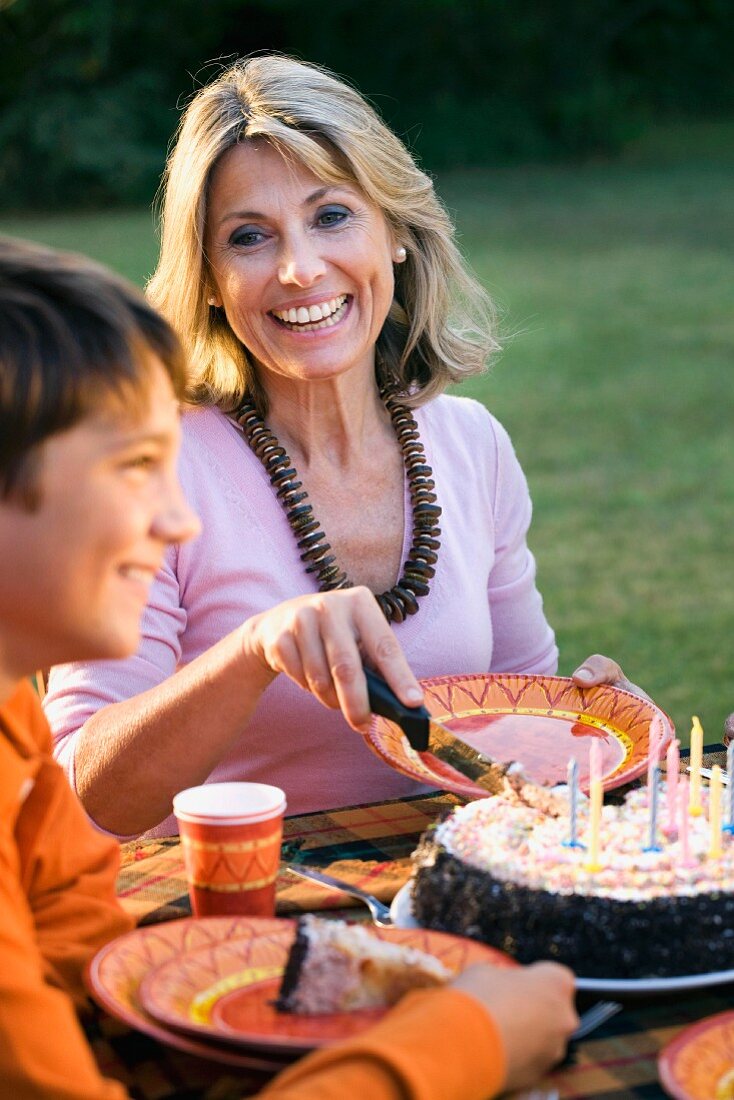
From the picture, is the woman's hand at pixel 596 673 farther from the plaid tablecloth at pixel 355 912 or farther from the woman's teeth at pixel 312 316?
the woman's teeth at pixel 312 316

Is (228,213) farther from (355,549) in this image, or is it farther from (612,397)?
(612,397)

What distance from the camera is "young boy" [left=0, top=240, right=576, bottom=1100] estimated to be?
1.08 m

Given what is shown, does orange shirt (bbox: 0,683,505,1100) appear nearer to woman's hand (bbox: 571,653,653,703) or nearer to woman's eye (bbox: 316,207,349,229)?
woman's hand (bbox: 571,653,653,703)

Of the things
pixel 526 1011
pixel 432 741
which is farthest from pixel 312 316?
pixel 526 1011

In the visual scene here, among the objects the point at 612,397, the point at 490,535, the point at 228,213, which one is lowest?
the point at 612,397

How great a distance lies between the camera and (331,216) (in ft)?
7.99

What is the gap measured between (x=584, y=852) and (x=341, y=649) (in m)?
0.34

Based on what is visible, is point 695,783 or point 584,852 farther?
point 695,783

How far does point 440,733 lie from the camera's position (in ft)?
5.72

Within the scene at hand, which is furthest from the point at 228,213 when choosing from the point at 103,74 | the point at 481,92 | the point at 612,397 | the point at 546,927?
the point at 481,92

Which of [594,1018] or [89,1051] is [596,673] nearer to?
[594,1018]

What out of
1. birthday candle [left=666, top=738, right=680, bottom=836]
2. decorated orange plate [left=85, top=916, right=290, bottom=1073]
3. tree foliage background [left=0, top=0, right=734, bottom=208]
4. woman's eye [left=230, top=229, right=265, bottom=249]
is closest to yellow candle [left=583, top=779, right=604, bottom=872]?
birthday candle [left=666, top=738, right=680, bottom=836]

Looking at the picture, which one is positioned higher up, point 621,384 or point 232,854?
point 232,854

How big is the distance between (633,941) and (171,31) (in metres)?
21.1
